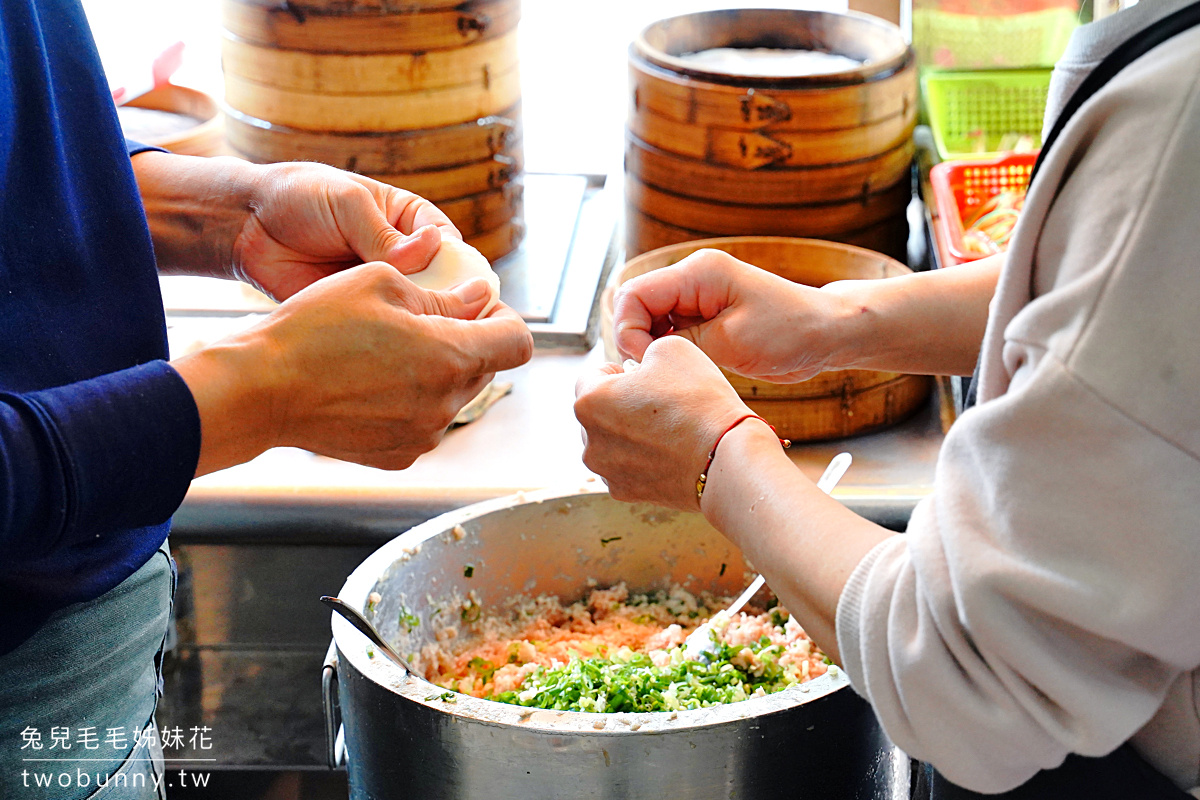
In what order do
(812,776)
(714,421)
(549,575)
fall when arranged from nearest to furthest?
(714,421) → (812,776) → (549,575)

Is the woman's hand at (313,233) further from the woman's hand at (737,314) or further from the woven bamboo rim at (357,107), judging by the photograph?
the woven bamboo rim at (357,107)

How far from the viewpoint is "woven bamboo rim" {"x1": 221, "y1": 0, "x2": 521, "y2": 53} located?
212 cm

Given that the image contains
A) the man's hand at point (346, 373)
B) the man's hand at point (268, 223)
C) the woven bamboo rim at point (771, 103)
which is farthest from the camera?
the woven bamboo rim at point (771, 103)

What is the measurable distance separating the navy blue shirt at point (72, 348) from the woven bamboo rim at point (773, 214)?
46.0 inches

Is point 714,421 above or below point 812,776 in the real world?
above

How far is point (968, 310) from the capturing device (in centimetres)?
134

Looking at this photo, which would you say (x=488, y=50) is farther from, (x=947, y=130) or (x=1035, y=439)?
(x=1035, y=439)

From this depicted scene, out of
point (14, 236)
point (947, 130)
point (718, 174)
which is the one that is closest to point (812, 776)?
point (14, 236)

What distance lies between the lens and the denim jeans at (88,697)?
1.25 meters

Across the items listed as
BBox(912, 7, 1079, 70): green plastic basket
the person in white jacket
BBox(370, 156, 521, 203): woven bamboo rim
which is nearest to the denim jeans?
the person in white jacket

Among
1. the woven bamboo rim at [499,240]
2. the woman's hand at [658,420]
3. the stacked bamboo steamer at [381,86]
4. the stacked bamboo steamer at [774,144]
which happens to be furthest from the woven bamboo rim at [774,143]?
the woman's hand at [658,420]

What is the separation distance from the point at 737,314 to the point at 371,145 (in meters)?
1.11

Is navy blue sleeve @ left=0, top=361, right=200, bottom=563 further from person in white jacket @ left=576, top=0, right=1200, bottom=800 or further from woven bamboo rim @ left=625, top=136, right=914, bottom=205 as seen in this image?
woven bamboo rim @ left=625, top=136, right=914, bottom=205

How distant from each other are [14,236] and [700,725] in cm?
87
